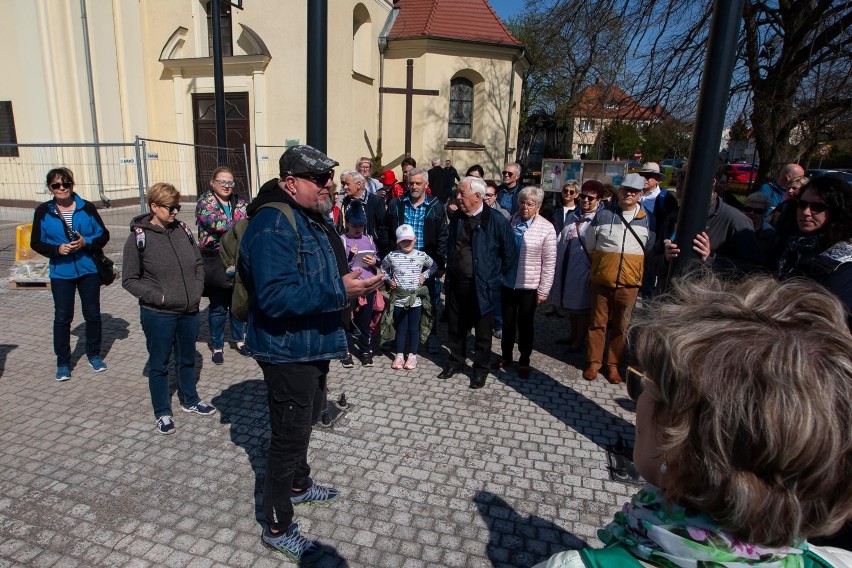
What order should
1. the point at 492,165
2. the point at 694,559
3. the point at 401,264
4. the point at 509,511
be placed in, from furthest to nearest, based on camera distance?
the point at 492,165, the point at 401,264, the point at 509,511, the point at 694,559

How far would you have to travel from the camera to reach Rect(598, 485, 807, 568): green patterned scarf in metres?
0.85

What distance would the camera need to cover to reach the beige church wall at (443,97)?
1923cm

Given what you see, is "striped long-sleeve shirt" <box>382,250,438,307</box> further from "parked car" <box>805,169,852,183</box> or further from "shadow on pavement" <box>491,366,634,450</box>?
"parked car" <box>805,169,852,183</box>

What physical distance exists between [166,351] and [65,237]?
1.71 meters

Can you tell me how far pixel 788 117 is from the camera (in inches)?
357

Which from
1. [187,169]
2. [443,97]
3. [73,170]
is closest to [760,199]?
[187,169]

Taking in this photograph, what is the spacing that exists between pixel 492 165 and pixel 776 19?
12.6 m

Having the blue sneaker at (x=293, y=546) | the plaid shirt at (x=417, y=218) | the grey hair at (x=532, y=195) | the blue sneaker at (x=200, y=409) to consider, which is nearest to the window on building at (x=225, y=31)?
the plaid shirt at (x=417, y=218)

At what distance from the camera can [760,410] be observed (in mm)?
755

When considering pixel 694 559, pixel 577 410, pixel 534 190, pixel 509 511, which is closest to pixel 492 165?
pixel 534 190

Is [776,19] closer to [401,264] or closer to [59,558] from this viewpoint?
[401,264]

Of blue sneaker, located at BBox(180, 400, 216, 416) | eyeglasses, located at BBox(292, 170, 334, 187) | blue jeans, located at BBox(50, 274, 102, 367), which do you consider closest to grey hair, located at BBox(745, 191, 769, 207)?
eyeglasses, located at BBox(292, 170, 334, 187)

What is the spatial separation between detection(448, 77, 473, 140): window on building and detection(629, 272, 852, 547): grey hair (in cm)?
2069

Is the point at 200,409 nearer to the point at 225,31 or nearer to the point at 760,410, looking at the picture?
the point at 760,410
